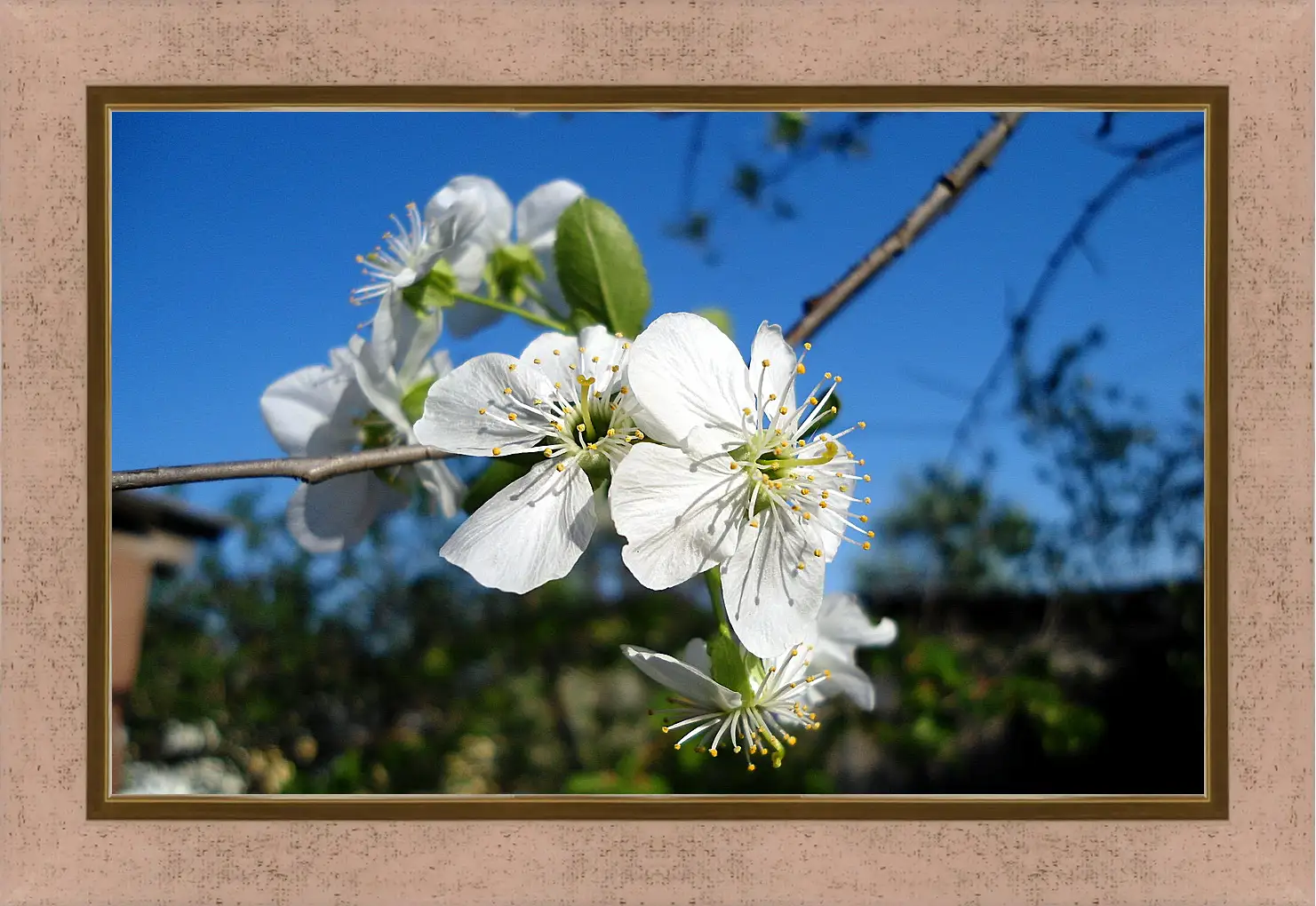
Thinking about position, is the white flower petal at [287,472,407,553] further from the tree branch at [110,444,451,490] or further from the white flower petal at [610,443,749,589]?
the white flower petal at [610,443,749,589]

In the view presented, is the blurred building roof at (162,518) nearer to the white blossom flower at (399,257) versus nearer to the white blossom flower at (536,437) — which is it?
the white blossom flower at (399,257)

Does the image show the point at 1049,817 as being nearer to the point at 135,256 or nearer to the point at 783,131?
the point at 783,131

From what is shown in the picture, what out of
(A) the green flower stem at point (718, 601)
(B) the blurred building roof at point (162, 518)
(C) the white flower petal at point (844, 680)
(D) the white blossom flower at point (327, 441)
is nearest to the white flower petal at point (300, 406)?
(D) the white blossom flower at point (327, 441)

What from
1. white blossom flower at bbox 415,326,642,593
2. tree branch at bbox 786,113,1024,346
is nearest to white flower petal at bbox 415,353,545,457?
white blossom flower at bbox 415,326,642,593

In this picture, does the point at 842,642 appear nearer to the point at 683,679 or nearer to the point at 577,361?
the point at 683,679
